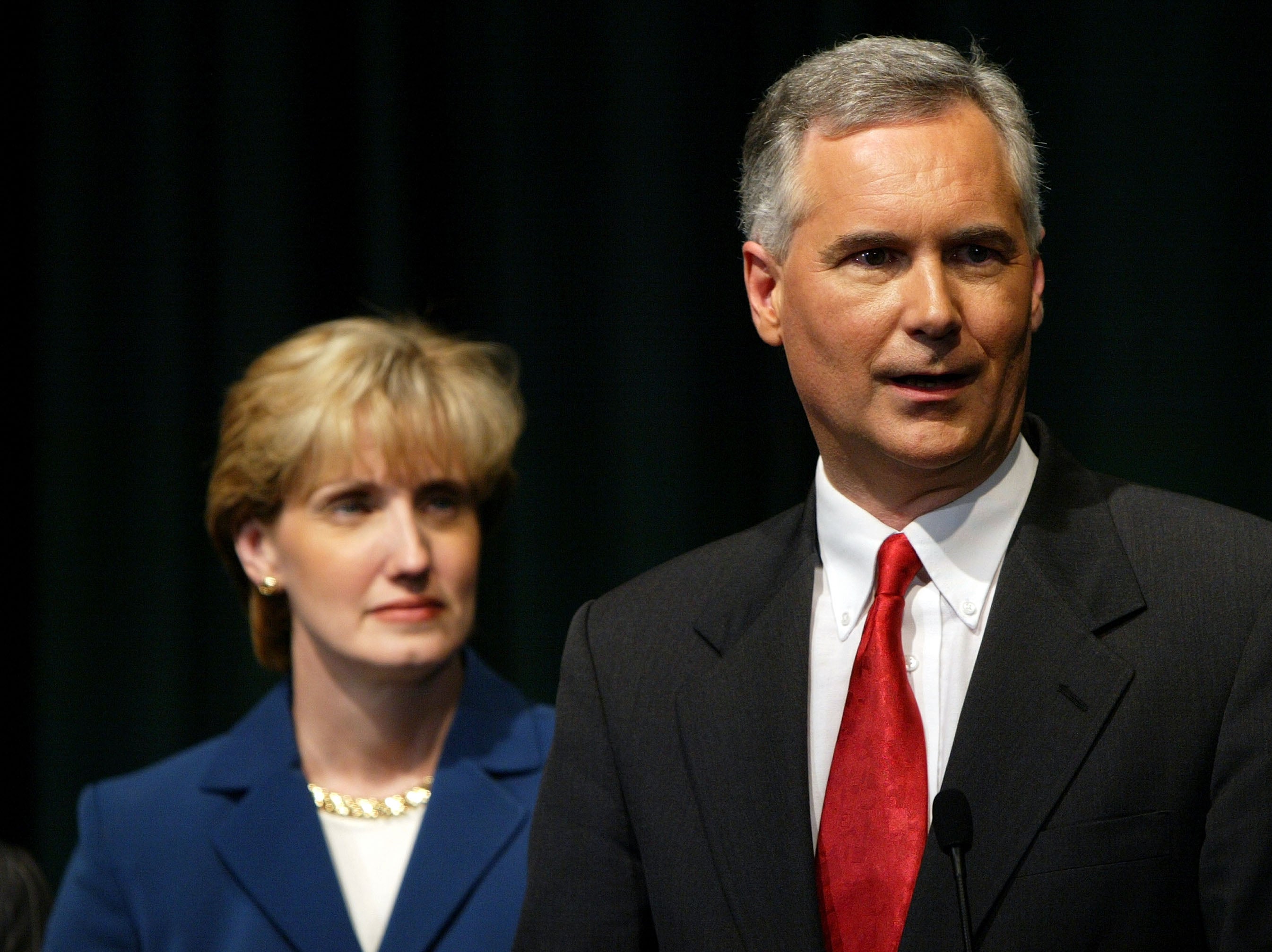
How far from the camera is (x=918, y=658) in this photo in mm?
1478

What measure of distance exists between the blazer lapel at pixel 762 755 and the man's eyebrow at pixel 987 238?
322mm

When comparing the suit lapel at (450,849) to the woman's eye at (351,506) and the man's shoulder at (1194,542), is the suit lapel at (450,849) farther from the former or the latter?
the man's shoulder at (1194,542)

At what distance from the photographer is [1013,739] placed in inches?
54.0

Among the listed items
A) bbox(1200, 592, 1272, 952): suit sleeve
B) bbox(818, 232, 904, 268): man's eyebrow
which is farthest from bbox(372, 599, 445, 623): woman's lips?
bbox(1200, 592, 1272, 952): suit sleeve

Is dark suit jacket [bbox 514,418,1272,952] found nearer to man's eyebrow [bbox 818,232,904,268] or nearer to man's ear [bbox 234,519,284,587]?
man's eyebrow [bbox 818,232,904,268]

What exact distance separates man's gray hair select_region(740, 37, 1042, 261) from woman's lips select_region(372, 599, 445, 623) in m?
0.93

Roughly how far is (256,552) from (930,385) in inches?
53.7

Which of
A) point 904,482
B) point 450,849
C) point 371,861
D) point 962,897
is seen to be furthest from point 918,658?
point 371,861

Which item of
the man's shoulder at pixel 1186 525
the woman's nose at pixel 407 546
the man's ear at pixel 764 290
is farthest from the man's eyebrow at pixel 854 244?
the woman's nose at pixel 407 546

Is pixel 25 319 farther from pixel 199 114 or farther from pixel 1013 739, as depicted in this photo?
pixel 1013 739

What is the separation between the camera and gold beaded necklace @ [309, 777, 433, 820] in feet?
7.61

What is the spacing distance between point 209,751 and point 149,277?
1138 millimetres

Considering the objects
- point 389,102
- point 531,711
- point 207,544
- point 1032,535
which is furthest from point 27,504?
point 1032,535

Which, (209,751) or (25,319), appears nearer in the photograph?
(209,751)
